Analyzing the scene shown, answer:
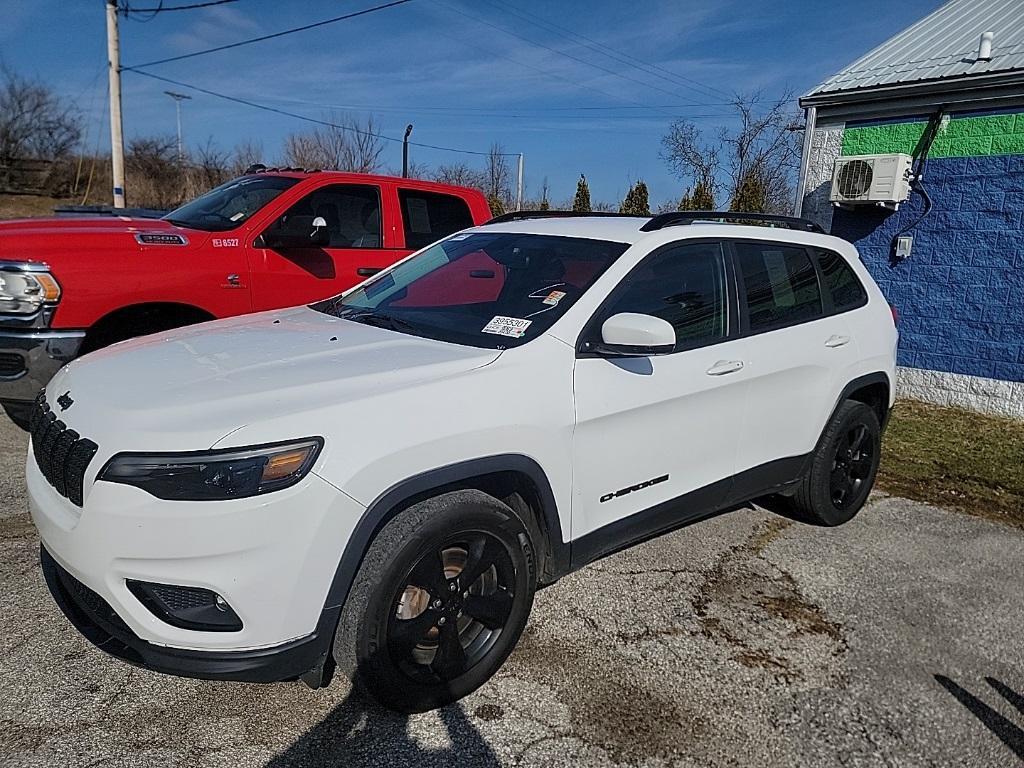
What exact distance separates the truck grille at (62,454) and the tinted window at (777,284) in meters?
2.90

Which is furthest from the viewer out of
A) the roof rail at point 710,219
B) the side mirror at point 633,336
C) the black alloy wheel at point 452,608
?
the roof rail at point 710,219

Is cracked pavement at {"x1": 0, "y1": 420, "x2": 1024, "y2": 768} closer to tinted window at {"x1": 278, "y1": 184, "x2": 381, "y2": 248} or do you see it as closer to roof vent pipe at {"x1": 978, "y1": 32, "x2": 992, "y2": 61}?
tinted window at {"x1": 278, "y1": 184, "x2": 381, "y2": 248}

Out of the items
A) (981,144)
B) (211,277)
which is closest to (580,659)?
(211,277)

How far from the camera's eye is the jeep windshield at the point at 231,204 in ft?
17.9

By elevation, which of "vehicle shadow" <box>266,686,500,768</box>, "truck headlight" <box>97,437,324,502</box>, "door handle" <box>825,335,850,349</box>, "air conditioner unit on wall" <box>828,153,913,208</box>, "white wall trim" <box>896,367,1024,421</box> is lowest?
"vehicle shadow" <box>266,686,500,768</box>

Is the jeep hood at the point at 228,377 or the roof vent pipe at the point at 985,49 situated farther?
the roof vent pipe at the point at 985,49

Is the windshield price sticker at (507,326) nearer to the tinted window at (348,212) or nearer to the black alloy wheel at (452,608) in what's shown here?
the black alloy wheel at (452,608)

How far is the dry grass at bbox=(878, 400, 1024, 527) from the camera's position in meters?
5.28

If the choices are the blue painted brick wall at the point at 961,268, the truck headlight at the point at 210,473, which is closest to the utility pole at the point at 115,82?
the blue painted brick wall at the point at 961,268

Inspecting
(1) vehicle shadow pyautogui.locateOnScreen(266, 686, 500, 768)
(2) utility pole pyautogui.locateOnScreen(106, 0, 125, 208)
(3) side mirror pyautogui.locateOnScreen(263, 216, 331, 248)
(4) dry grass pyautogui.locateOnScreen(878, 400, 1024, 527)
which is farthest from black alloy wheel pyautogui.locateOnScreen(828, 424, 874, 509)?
(2) utility pole pyautogui.locateOnScreen(106, 0, 125, 208)

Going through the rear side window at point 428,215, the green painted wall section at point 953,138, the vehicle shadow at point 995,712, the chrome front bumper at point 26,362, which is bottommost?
the vehicle shadow at point 995,712

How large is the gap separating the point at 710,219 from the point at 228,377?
8.28 ft

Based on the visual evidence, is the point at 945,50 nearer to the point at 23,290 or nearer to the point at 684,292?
the point at 684,292

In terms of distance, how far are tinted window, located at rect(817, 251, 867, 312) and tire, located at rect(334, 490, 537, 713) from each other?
254cm
